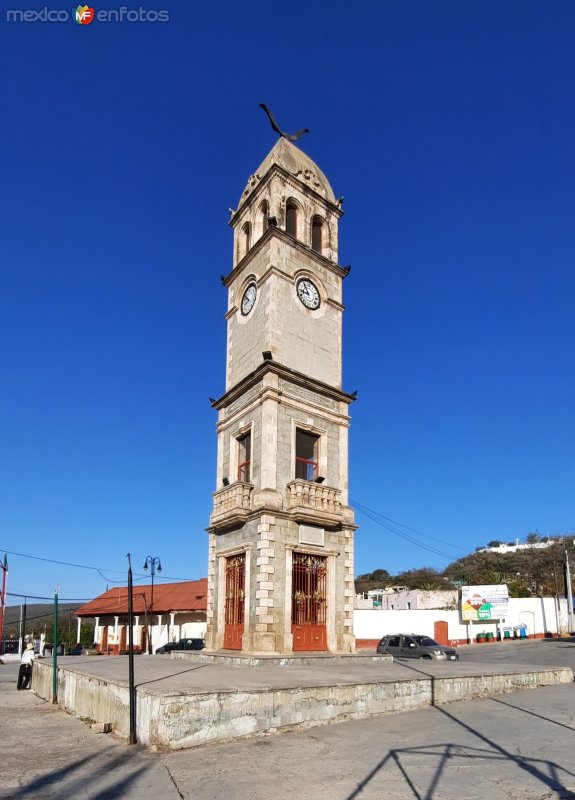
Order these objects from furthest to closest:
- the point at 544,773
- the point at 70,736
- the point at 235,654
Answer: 1. the point at 235,654
2. the point at 70,736
3. the point at 544,773

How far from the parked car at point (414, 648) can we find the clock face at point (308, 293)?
51.6 feet

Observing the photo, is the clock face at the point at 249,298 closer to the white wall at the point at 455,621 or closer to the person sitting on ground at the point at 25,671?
the person sitting on ground at the point at 25,671

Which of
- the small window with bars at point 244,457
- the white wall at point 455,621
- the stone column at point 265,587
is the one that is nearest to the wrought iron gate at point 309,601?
the stone column at point 265,587

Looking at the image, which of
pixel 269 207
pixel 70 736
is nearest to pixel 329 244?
pixel 269 207

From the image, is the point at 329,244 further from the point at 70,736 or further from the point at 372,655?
the point at 70,736

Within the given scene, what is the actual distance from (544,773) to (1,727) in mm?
9698

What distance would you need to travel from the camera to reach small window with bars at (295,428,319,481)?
21156 mm

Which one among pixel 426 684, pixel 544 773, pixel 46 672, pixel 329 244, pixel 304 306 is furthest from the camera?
pixel 329 244

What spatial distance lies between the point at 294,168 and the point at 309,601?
1591cm

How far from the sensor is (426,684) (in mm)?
12914

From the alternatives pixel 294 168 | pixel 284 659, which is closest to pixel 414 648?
pixel 284 659

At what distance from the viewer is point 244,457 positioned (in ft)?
71.0

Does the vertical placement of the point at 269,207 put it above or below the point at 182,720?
above

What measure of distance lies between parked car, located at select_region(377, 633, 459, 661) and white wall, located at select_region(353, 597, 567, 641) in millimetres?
6973
